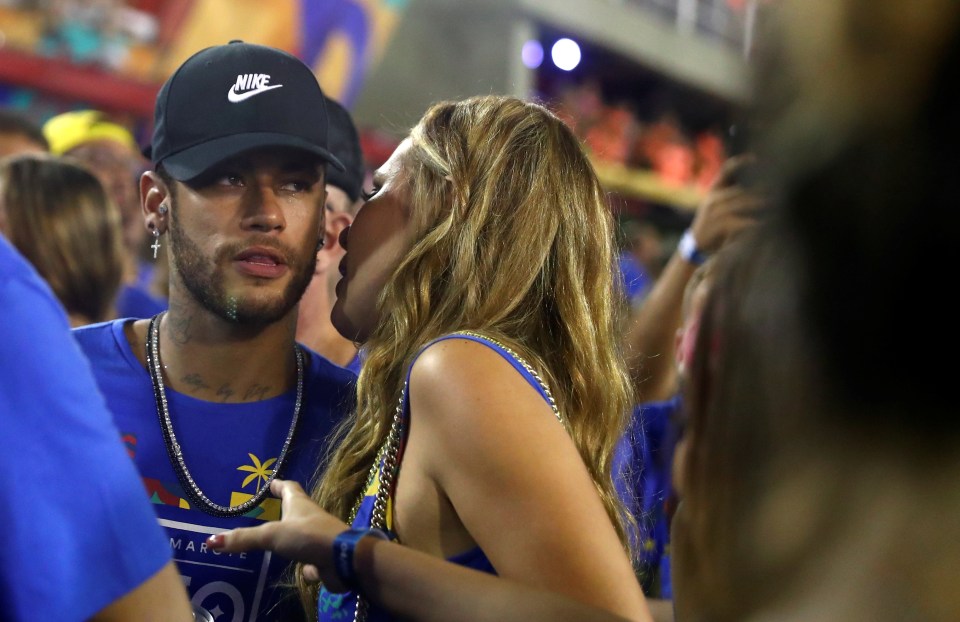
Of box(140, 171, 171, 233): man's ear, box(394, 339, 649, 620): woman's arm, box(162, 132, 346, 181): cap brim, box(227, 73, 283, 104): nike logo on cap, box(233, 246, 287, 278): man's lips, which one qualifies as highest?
box(227, 73, 283, 104): nike logo on cap

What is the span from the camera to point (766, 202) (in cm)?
46

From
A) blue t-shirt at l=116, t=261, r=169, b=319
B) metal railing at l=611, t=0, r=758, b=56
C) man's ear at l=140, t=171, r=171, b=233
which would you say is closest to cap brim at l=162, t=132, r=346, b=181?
man's ear at l=140, t=171, r=171, b=233

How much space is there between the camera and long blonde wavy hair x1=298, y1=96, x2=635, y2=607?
5.11 feet

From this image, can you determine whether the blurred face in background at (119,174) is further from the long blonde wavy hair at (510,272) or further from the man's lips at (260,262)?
the long blonde wavy hair at (510,272)

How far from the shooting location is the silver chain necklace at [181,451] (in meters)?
1.80

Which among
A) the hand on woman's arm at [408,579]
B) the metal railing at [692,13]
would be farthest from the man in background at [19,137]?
the metal railing at [692,13]

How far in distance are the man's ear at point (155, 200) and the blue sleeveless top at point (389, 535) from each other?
884 mm

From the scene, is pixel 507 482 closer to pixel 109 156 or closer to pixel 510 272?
pixel 510 272

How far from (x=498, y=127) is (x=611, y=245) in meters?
0.28

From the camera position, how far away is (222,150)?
76.8 inches

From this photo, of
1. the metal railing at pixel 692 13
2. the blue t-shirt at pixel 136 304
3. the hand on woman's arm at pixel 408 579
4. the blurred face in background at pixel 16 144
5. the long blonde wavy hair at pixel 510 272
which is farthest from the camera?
the metal railing at pixel 692 13

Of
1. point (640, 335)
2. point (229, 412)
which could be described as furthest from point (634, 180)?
point (229, 412)

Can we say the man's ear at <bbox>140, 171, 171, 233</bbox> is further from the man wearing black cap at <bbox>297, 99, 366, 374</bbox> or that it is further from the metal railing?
the metal railing

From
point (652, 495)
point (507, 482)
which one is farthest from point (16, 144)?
point (507, 482)
